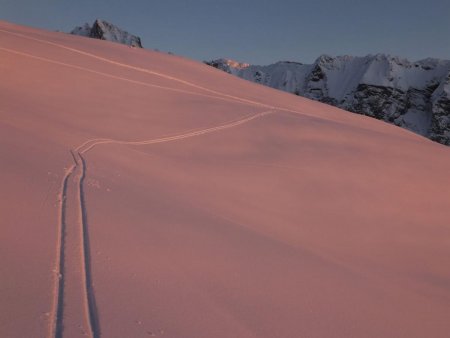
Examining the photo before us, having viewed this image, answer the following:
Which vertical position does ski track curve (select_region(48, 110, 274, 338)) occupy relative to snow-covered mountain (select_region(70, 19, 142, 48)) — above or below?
below

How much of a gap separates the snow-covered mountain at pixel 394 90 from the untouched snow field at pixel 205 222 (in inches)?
3572

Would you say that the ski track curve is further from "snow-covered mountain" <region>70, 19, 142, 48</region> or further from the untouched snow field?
"snow-covered mountain" <region>70, 19, 142, 48</region>

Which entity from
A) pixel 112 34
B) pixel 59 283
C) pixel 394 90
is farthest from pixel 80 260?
pixel 394 90

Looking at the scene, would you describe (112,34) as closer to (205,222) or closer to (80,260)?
(205,222)

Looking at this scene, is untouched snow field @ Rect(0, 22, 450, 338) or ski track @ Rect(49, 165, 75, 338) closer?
ski track @ Rect(49, 165, 75, 338)

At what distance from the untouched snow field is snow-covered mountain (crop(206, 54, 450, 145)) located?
90730mm

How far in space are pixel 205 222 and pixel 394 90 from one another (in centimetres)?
10950

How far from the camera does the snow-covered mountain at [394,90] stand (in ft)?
311

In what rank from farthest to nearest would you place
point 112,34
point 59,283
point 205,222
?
point 112,34 → point 205,222 → point 59,283

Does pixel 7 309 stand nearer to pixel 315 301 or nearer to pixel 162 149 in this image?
pixel 315 301

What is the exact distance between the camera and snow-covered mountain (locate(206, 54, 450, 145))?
9481 centimetres

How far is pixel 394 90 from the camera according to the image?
105 m

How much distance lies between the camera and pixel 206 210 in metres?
6.06

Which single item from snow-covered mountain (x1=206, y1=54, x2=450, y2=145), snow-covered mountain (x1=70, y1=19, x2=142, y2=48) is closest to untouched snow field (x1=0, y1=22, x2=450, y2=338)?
snow-covered mountain (x1=206, y1=54, x2=450, y2=145)
